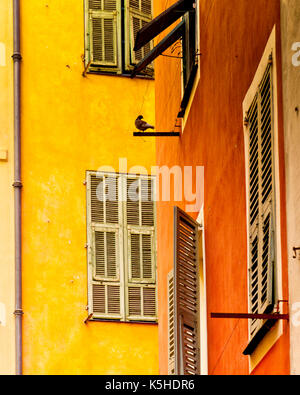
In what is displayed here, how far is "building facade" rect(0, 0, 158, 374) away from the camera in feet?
59.8

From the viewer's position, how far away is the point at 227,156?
10.2 meters

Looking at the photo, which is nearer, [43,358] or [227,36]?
[227,36]

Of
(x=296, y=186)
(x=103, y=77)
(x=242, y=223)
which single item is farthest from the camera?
(x=103, y=77)

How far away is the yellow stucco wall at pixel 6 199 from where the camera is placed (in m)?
18.0

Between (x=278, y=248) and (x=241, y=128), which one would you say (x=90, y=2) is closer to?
(x=241, y=128)

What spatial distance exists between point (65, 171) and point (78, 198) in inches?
16.1

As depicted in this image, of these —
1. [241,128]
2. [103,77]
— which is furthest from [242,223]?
[103,77]

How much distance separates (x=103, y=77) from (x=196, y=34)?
7.02m

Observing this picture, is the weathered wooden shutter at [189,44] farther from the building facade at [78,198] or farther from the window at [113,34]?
the window at [113,34]

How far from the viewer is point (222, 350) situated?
33.4 ft

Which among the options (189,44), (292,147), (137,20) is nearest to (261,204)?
(292,147)

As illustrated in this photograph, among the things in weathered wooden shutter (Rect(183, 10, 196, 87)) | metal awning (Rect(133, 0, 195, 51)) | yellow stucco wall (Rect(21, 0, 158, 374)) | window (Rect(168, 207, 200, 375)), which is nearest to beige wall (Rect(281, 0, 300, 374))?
window (Rect(168, 207, 200, 375))

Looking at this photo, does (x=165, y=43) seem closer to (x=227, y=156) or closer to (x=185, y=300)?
(x=227, y=156)

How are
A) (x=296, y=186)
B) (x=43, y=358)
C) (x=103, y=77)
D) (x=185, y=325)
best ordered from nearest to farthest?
1. (x=296, y=186)
2. (x=185, y=325)
3. (x=43, y=358)
4. (x=103, y=77)
